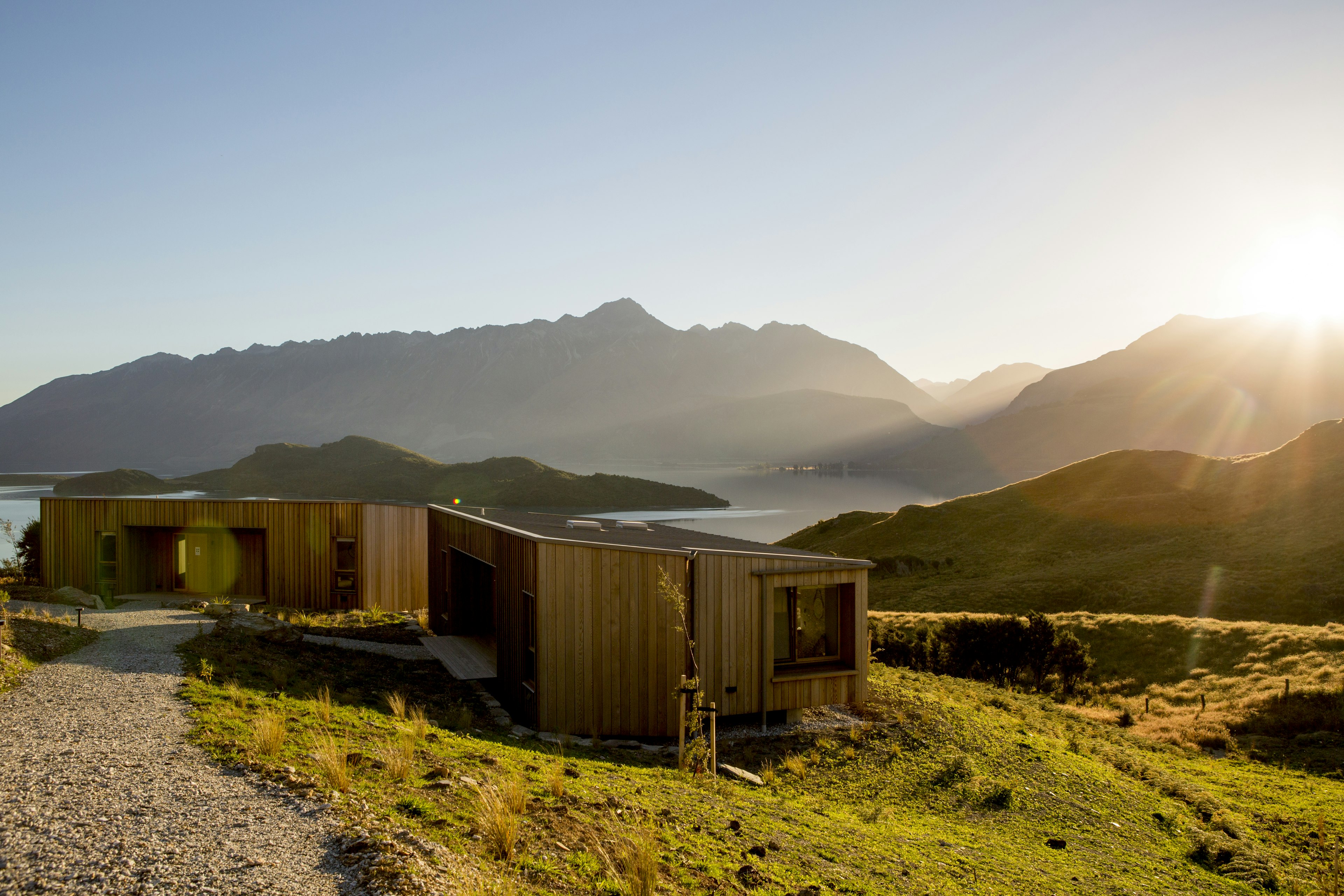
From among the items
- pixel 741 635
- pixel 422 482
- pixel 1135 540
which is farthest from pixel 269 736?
pixel 422 482

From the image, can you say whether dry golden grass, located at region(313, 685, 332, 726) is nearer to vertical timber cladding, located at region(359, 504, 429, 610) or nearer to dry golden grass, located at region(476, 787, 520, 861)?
dry golden grass, located at region(476, 787, 520, 861)

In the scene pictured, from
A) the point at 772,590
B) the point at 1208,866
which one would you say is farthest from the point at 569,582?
the point at 1208,866

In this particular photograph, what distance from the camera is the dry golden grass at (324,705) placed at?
21.6 feet

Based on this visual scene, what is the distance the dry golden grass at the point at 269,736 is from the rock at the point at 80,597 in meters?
10.9

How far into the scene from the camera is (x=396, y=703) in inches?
295

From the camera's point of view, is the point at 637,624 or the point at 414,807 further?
the point at 637,624

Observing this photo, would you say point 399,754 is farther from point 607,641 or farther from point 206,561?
point 206,561

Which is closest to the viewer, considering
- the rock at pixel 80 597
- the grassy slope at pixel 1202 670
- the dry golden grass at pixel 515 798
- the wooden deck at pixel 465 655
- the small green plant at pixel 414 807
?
the small green plant at pixel 414 807

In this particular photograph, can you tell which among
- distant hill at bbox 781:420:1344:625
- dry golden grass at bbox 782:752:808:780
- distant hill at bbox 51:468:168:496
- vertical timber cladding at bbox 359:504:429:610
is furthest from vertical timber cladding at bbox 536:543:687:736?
distant hill at bbox 51:468:168:496

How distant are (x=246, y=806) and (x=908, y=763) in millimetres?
6733

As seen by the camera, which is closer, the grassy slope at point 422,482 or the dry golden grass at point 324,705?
the dry golden grass at point 324,705

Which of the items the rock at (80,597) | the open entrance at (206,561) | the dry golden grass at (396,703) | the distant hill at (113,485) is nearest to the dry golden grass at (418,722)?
the dry golden grass at (396,703)

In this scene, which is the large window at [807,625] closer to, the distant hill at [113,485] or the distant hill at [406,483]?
the distant hill at [406,483]

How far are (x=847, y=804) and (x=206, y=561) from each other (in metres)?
17.8
